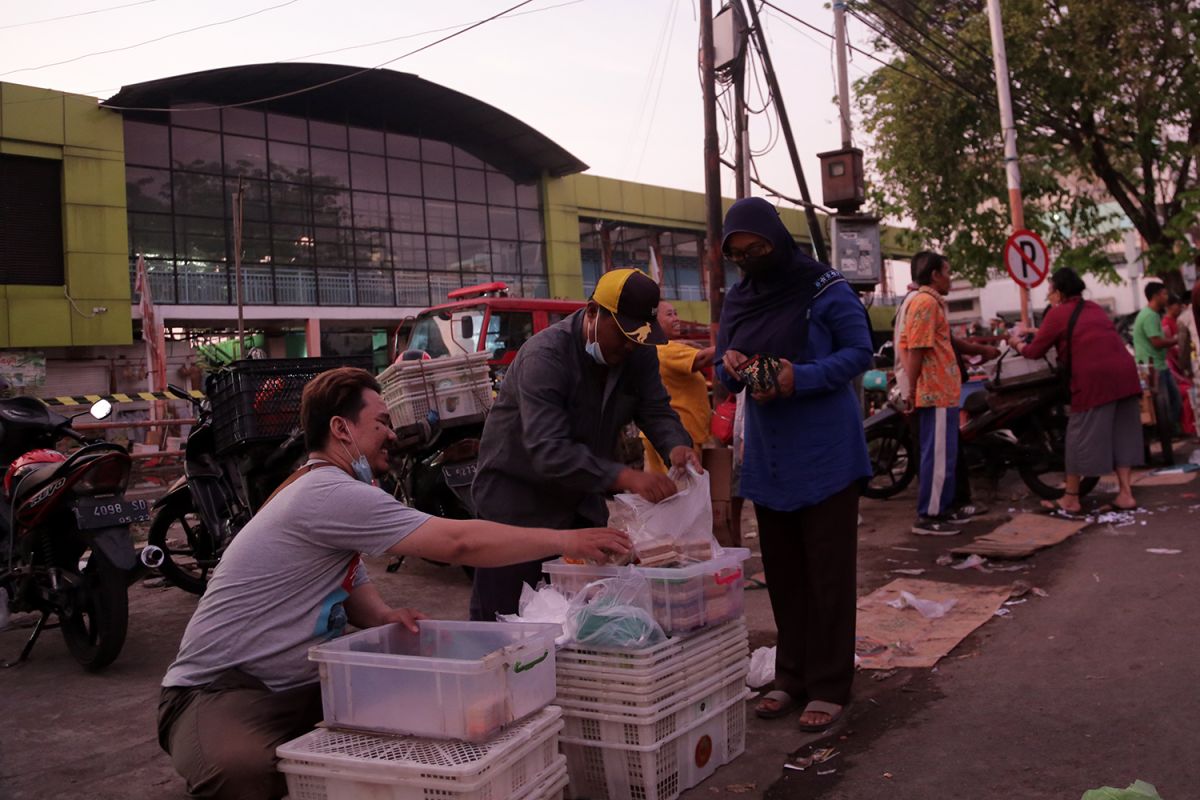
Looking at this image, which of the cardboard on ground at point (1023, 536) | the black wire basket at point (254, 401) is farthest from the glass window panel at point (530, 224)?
the black wire basket at point (254, 401)

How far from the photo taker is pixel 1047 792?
2828 millimetres

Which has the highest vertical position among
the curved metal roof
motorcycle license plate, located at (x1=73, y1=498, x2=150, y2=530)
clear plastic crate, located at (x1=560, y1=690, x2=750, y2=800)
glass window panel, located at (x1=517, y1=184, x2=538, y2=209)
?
the curved metal roof

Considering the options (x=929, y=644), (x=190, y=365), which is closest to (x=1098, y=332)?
Result: (x=929, y=644)

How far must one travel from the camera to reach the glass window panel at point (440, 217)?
1073 inches

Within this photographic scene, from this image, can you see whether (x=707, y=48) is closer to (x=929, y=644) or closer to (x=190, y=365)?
(x=929, y=644)

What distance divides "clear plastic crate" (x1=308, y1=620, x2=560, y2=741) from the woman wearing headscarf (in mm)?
1347

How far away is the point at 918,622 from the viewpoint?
193 inches

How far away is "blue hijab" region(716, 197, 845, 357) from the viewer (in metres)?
3.69

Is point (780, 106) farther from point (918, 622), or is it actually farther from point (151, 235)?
point (151, 235)

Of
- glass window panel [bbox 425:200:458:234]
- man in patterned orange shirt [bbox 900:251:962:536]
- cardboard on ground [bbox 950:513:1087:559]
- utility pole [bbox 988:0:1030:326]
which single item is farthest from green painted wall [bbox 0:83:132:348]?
cardboard on ground [bbox 950:513:1087:559]

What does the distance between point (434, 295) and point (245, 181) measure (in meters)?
5.82

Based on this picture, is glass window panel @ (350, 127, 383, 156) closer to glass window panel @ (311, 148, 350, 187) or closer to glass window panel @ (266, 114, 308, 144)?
glass window panel @ (311, 148, 350, 187)

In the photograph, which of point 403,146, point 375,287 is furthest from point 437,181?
point 375,287

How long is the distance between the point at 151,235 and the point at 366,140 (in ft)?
21.8
